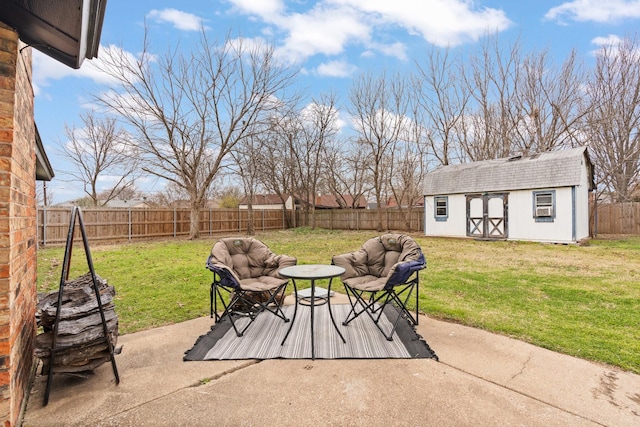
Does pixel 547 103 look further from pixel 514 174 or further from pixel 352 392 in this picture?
pixel 352 392

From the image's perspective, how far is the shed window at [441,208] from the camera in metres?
15.0

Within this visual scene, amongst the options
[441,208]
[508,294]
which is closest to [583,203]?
[441,208]

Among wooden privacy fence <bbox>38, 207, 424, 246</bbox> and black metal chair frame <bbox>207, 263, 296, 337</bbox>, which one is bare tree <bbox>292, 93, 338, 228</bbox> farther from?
black metal chair frame <bbox>207, 263, 296, 337</bbox>

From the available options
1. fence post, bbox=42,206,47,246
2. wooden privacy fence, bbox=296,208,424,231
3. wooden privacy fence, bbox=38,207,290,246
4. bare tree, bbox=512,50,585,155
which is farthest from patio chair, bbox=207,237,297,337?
bare tree, bbox=512,50,585,155

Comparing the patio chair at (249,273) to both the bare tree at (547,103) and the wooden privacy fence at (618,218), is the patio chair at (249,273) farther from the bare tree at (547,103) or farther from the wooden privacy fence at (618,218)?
the wooden privacy fence at (618,218)

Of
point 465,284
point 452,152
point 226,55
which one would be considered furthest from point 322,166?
point 465,284

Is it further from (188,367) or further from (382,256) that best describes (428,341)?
(188,367)

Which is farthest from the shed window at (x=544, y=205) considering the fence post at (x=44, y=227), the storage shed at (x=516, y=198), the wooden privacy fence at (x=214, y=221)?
the fence post at (x=44, y=227)

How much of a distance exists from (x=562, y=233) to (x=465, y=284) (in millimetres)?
8936

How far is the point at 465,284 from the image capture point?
213 inches

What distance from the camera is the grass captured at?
10.6 feet

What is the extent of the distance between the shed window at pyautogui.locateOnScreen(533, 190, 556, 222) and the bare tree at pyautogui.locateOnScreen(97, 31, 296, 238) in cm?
1162

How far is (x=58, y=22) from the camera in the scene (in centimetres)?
188

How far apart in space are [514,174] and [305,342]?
13.0 m
